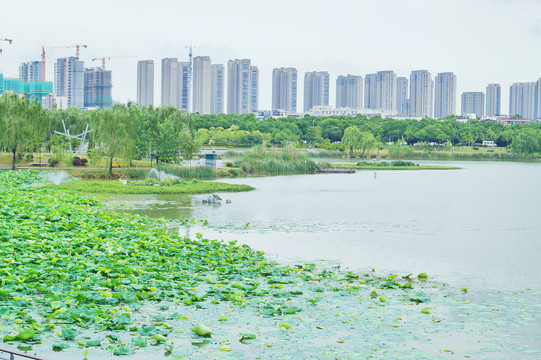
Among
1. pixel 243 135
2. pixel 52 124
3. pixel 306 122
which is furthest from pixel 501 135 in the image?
pixel 52 124

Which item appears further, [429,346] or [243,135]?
[243,135]

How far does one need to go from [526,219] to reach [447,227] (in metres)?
5.15

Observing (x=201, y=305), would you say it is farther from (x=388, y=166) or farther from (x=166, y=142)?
(x=388, y=166)

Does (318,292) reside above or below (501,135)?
below

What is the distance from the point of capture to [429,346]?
31.7ft

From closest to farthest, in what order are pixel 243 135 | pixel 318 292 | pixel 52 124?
pixel 318 292 < pixel 52 124 < pixel 243 135

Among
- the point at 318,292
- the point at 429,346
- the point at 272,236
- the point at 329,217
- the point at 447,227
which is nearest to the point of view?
the point at 429,346

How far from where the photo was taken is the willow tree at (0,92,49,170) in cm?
4669

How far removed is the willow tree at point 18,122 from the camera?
4669cm

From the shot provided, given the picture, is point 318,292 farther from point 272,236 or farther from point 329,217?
point 329,217

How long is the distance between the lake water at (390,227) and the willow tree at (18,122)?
1912cm

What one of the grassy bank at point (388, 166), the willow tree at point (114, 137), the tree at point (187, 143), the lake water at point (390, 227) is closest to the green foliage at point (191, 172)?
the willow tree at point (114, 137)

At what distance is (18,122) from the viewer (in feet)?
154

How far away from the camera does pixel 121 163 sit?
169 feet
